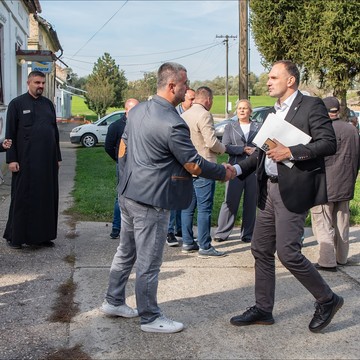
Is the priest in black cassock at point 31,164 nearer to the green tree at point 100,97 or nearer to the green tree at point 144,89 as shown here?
the green tree at point 100,97

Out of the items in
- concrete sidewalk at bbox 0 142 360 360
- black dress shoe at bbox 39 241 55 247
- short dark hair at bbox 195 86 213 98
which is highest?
short dark hair at bbox 195 86 213 98

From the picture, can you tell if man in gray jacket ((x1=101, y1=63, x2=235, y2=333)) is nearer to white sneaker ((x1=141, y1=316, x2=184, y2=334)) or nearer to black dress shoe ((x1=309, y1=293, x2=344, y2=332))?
white sneaker ((x1=141, y1=316, x2=184, y2=334))

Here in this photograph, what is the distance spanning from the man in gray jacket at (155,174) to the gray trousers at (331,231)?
2.17 metres

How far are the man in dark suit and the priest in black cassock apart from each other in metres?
2.93

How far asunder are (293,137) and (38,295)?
2.63 metres

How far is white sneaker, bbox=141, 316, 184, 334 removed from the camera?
4.10 meters

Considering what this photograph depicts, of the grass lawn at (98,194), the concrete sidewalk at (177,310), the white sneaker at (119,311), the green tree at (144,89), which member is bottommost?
the concrete sidewalk at (177,310)

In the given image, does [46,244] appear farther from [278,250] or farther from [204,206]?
[278,250]

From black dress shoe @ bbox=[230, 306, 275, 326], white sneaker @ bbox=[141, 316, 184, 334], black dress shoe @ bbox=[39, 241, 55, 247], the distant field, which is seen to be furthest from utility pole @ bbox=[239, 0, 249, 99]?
the distant field

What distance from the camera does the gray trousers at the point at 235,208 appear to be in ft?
23.6

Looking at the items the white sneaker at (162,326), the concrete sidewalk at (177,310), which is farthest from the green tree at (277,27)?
the white sneaker at (162,326)

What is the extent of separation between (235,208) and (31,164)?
268 cm

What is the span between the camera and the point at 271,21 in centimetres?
1569

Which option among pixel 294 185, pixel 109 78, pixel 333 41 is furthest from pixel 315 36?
pixel 109 78
